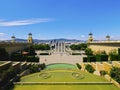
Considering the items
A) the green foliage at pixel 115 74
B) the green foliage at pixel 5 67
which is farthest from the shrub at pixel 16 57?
the green foliage at pixel 115 74

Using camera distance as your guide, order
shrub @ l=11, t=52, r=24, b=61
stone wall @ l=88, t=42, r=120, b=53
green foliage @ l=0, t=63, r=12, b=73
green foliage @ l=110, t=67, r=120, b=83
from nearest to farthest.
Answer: green foliage @ l=0, t=63, r=12, b=73 < green foliage @ l=110, t=67, r=120, b=83 < shrub @ l=11, t=52, r=24, b=61 < stone wall @ l=88, t=42, r=120, b=53

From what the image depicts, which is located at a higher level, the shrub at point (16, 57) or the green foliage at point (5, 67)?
the green foliage at point (5, 67)

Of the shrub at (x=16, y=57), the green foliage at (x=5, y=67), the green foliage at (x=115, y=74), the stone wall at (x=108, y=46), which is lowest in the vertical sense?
the green foliage at (x=115, y=74)

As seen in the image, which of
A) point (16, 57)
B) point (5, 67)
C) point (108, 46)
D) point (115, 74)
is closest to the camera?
point (5, 67)

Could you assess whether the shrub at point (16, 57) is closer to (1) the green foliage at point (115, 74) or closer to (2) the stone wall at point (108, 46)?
(2) the stone wall at point (108, 46)

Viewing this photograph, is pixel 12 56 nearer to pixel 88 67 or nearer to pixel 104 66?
pixel 88 67

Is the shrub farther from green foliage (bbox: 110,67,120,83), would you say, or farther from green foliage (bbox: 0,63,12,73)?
green foliage (bbox: 110,67,120,83)

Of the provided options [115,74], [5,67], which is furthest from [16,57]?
[115,74]

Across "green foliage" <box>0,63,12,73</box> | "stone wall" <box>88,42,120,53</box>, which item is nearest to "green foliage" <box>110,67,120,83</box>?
"green foliage" <box>0,63,12,73</box>

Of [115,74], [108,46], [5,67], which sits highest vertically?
[108,46]

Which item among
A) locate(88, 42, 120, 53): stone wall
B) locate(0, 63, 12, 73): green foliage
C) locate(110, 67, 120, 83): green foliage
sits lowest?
locate(110, 67, 120, 83): green foliage

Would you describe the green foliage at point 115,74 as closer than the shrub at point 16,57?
Yes

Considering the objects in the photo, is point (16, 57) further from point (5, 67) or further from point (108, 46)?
point (108, 46)

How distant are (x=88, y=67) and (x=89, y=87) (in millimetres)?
11872
